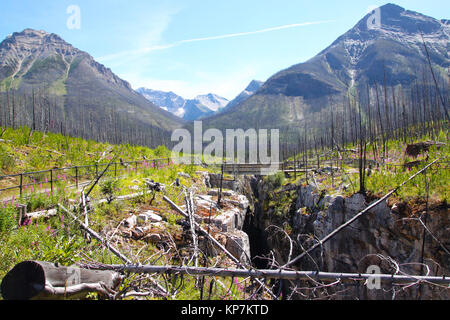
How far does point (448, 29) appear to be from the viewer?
173375 millimetres

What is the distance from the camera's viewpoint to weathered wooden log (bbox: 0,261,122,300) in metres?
2.18

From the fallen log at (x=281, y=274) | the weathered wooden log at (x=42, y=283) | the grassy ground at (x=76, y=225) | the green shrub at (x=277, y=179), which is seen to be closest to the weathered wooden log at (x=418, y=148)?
the green shrub at (x=277, y=179)

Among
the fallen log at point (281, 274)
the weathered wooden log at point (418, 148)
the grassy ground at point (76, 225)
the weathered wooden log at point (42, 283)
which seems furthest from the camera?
the weathered wooden log at point (418, 148)

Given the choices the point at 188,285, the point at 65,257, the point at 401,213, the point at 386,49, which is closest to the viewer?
the point at 65,257

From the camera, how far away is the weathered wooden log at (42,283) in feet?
7.16

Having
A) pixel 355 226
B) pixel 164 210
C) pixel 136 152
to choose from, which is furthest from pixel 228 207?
pixel 136 152

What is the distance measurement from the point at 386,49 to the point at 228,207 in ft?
785

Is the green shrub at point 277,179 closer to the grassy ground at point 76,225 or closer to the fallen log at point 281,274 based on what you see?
the grassy ground at point 76,225

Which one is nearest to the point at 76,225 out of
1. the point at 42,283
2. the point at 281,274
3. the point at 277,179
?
the point at 42,283

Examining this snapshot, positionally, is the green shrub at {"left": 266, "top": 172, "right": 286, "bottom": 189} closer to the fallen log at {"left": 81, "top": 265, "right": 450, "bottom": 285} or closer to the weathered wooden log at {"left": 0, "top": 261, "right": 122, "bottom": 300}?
the fallen log at {"left": 81, "top": 265, "right": 450, "bottom": 285}

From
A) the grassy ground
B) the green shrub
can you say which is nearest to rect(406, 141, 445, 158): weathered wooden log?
the green shrub

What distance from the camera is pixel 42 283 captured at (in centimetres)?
219

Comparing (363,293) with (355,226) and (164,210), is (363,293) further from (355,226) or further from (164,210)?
(164,210)

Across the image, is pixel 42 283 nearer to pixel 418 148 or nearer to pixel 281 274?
pixel 281 274
